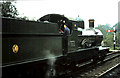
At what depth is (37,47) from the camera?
181 inches

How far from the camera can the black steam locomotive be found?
3764mm

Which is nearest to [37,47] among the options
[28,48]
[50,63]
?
[28,48]

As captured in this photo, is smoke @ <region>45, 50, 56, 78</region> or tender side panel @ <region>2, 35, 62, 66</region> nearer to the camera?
tender side panel @ <region>2, 35, 62, 66</region>

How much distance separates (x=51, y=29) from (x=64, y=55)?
1.37m

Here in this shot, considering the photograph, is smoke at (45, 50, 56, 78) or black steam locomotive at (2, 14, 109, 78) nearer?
black steam locomotive at (2, 14, 109, 78)

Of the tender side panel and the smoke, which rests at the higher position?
the tender side panel

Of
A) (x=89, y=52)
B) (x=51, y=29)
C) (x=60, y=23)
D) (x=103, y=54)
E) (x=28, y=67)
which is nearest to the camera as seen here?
(x=28, y=67)

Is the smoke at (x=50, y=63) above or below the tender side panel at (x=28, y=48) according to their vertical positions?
below

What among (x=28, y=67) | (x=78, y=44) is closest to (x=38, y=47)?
(x=28, y=67)

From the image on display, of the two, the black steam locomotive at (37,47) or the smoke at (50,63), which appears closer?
the black steam locomotive at (37,47)

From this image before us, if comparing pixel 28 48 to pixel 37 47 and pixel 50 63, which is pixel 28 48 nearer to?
pixel 37 47

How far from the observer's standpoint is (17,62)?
3.95 meters

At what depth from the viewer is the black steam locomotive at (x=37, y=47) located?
12.3 ft

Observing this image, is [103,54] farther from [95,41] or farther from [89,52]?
[89,52]
